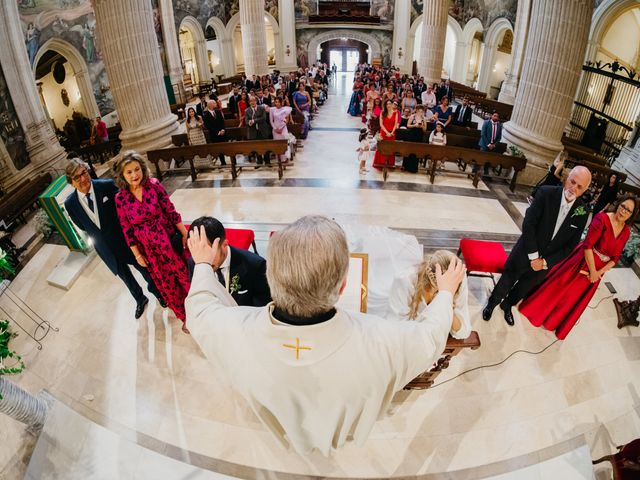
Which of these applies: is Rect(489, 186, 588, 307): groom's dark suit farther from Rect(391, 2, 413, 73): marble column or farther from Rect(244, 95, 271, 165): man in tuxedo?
Rect(391, 2, 413, 73): marble column

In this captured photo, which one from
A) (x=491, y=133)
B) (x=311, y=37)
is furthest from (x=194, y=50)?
(x=491, y=133)

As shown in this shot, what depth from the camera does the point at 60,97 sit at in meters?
14.3

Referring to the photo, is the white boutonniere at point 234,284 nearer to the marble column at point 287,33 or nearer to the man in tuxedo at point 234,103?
the man in tuxedo at point 234,103

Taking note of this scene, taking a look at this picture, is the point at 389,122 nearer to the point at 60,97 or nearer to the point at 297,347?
the point at 297,347

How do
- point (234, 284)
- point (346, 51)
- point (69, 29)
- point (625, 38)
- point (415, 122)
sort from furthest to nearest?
point (346, 51) → point (625, 38) → point (69, 29) → point (415, 122) → point (234, 284)

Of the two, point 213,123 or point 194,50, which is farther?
point 194,50

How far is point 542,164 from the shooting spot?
6.80m

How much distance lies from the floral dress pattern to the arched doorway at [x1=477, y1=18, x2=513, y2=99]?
66.9ft

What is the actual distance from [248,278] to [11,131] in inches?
367

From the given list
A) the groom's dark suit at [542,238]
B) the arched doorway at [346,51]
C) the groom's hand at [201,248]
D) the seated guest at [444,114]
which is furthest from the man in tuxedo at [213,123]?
the arched doorway at [346,51]

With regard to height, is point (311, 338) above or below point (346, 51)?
below

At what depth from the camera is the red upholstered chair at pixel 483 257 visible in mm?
3668

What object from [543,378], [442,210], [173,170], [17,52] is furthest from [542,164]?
[17,52]

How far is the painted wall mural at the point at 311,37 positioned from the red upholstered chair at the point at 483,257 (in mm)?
25069
